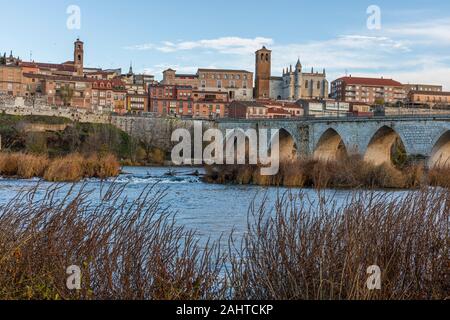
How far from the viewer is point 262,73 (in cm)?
13825

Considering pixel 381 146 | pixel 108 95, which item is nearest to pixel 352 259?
pixel 381 146

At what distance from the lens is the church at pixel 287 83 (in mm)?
136125

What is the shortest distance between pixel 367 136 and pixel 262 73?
8915 centimetres

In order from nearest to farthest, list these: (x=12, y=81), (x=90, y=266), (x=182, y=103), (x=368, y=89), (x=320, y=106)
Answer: (x=90, y=266), (x=12, y=81), (x=182, y=103), (x=320, y=106), (x=368, y=89)

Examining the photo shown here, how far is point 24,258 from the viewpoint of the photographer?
6.74 metres

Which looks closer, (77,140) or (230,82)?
(77,140)

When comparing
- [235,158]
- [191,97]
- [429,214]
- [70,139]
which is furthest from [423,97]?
[429,214]

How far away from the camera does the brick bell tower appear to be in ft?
450

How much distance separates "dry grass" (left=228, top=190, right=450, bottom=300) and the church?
420ft

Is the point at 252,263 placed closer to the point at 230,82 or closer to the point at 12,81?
the point at 12,81

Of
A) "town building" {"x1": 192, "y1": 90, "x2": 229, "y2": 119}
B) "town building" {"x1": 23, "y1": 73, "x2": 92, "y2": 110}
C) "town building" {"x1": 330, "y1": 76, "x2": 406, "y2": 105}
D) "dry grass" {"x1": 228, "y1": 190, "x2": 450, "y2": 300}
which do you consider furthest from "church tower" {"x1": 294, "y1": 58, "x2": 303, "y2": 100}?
"dry grass" {"x1": 228, "y1": 190, "x2": 450, "y2": 300}

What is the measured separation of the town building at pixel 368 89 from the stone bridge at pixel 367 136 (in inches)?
2644

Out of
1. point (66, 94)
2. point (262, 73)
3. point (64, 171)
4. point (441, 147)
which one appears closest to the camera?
point (64, 171)

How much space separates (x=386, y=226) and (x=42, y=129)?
67.6 meters
